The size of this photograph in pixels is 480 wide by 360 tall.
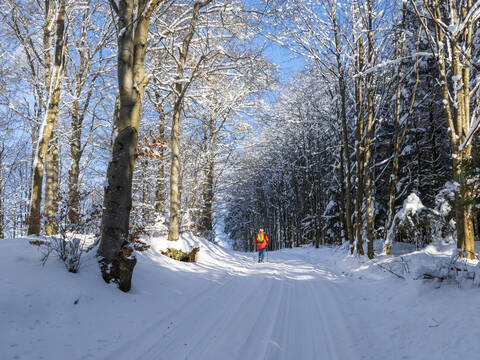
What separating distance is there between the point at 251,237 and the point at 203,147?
25.6m

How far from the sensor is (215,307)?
5008 millimetres

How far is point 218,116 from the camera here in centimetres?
1850

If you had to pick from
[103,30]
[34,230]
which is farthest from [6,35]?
[34,230]

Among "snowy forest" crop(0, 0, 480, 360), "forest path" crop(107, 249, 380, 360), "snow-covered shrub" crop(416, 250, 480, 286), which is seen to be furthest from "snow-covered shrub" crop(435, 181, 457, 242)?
"forest path" crop(107, 249, 380, 360)

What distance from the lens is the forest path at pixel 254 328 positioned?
3.23 m

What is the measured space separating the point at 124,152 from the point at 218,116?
13.8 meters

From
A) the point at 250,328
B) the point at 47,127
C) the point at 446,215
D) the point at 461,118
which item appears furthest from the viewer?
the point at 446,215

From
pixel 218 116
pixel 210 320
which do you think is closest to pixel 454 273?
pixel 210 320

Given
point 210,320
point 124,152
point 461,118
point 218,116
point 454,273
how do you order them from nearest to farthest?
point 210,320, point 454,273, point 124,152, point 461,118, point 218,116

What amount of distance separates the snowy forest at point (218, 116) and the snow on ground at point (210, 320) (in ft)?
0.38

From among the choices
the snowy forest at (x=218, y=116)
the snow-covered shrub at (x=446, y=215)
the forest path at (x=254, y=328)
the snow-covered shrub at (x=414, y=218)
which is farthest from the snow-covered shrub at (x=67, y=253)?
the snow-covered shrub at (x=446, y=215)

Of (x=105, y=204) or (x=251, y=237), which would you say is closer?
(x=105, y=204)

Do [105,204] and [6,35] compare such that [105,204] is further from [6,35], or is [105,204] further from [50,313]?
[6,35]

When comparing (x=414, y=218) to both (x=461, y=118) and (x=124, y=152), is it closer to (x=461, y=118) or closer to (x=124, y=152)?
(x=461, y=118)
